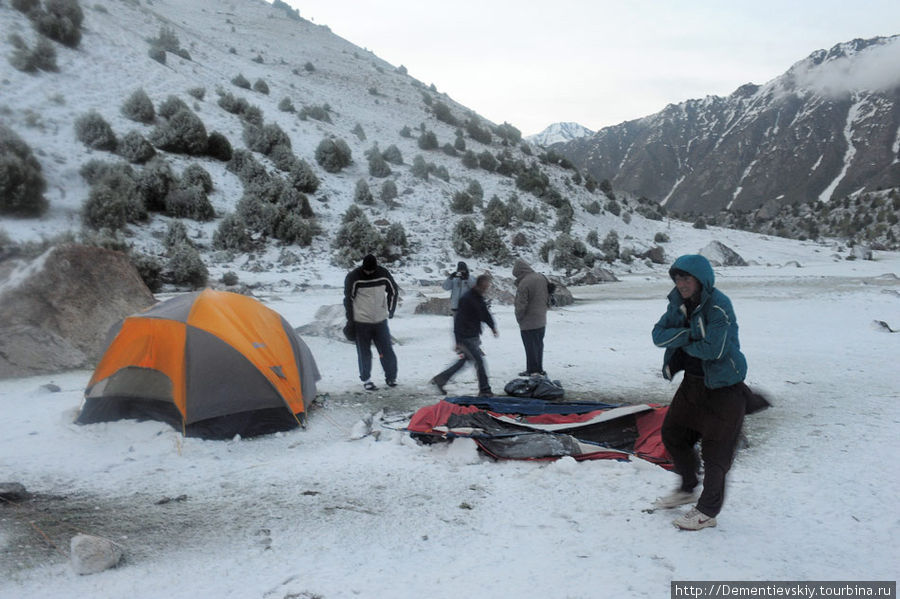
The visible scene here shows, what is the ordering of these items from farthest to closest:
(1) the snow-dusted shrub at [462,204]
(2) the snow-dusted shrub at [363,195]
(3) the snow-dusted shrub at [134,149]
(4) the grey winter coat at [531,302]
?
1. (1) the snow-dusted shrub at [462,204]
2. (2) the snow-dusted shrub at [363,195]
3. (3) the snow-dusted shrub at [134,149]
4. (4) the grey winter coat at [531,302]

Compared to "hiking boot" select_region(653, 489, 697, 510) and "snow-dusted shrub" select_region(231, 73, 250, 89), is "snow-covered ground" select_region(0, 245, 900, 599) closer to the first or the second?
"hiking boot" select_region(653, 489, 697, 510)

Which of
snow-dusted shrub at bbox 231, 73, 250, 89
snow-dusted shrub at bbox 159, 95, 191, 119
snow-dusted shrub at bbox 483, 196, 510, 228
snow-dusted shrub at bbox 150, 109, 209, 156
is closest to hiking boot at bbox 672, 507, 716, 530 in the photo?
snow-dusted shrub at bbox 483, 196, 510, 228

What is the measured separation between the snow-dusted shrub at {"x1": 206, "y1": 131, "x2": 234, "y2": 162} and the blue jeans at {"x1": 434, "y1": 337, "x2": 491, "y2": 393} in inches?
807

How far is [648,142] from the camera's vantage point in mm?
122562

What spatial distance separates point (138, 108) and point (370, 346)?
21596 millimetres

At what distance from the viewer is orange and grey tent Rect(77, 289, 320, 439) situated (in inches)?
223

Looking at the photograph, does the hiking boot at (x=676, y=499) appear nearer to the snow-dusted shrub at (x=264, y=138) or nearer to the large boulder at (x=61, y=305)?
the large boulder at (x=61, y=305)

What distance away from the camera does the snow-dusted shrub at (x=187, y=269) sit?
15.7 m

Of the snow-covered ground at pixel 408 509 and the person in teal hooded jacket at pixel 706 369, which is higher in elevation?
the person in teal hooded jacket at pixel 706 369

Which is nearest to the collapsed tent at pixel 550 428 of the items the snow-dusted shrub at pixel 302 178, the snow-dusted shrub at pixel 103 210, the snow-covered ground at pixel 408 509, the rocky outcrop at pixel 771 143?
the snow-covered ground at pixel 408 509

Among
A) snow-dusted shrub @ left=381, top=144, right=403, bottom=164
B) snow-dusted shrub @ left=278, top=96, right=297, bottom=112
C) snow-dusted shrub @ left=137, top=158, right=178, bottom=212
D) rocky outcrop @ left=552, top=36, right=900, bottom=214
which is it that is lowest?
snow-dusted shrub @ left=137, top=158, right=178, bottom=212

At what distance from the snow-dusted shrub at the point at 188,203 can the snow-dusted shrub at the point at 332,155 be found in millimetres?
8134

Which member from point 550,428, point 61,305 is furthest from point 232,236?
point 550,428

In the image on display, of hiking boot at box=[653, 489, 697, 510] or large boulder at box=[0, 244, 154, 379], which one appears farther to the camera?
large boulder at box=[0, 244, 154, 379]
